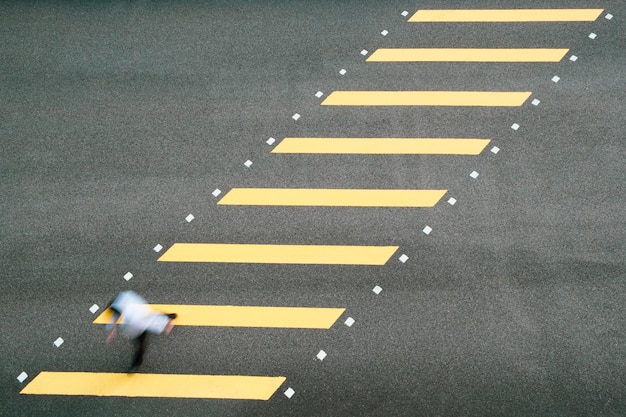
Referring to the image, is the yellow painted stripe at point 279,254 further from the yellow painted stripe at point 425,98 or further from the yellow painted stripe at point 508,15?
the yellow painted stripe at point 508,15

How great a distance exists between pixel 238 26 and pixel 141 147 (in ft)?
8.91

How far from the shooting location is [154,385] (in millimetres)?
7559

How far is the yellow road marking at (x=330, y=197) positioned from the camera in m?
8.44

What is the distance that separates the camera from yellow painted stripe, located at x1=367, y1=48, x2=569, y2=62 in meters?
9.39

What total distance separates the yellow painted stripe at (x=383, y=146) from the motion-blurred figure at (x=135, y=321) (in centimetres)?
300

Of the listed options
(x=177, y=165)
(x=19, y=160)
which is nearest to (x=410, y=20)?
(x=177, y=165)

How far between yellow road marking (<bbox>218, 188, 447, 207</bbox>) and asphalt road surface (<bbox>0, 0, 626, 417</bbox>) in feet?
0.34

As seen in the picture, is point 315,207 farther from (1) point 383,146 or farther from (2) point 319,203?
(1) point 383,146

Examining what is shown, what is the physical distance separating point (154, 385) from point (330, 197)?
351 cm

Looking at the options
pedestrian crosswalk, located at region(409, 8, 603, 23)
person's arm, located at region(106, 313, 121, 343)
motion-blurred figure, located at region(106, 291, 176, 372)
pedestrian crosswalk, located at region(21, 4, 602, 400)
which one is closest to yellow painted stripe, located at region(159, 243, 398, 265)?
pedestrian crosswalk, located at region(21, 4, 602, 400)

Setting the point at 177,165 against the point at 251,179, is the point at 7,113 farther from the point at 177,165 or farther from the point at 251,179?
the point at 251,179

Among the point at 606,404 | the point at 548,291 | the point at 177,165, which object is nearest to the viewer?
the point at 606,404

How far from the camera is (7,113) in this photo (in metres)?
9.55

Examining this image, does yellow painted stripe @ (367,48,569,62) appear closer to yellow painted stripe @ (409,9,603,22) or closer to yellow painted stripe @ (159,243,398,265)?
yellow painted stripe @ (409,9,603,22)
